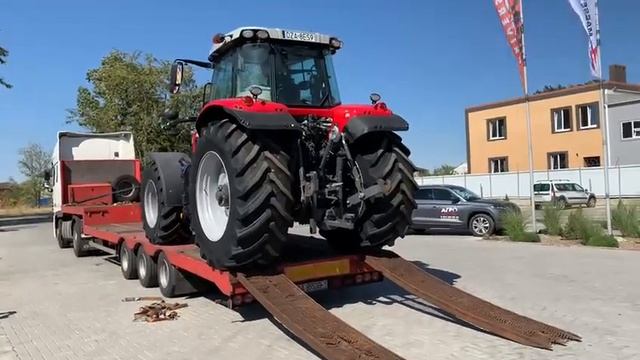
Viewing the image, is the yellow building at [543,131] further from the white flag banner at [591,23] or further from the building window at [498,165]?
the white flag banner at [591,23]

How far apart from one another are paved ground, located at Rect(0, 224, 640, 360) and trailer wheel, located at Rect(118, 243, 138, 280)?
0.19m

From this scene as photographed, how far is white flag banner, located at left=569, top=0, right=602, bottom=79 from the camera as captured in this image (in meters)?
14.8

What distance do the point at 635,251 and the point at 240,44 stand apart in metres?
10.1

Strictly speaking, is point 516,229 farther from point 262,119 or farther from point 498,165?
point 498,165

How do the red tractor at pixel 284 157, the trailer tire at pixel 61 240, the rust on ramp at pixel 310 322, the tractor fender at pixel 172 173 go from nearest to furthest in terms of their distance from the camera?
the rust on ramp at pixel 310 322, the red tractor at pixel 284 157, the tractor fender at pixel 172 173, the trailer tire at pixel 61 240

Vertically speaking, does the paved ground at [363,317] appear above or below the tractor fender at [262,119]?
below

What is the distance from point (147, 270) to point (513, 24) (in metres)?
11.9

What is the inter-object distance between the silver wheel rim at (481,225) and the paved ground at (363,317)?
5466mm

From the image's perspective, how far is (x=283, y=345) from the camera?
6199 millimetres

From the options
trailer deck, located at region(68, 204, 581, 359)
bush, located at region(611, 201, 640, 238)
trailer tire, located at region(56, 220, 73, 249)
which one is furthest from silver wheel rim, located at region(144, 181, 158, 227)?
bush, located at region(611, 201, 640, 238)

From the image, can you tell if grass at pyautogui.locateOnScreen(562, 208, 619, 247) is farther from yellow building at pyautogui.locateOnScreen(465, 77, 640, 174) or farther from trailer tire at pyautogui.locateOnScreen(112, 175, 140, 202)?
yellow building at pyautogui.locateOnScreen(465, 77, 640, 174)

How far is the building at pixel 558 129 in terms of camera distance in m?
37.1

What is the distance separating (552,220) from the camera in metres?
16.2

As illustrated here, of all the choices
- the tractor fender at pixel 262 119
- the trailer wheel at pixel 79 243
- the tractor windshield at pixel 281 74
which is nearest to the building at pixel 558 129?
the trailer wheel at pixel 79 243
